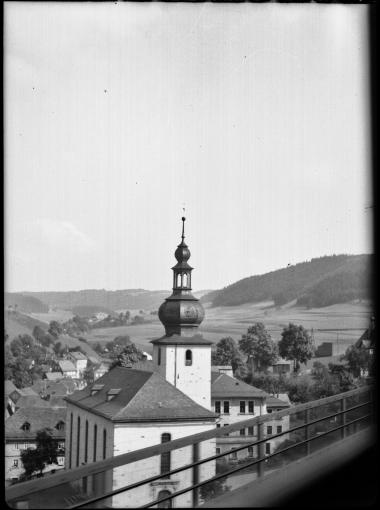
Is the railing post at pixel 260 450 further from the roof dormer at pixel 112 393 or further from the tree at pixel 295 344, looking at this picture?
the roof dormer at pixel 112 393

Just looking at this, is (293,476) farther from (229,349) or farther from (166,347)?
(166,347)

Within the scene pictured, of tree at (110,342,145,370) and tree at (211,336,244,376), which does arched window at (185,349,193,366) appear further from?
tree at (211,336,244,376)

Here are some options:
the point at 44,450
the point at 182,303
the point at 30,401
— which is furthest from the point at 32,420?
the point at 182,303

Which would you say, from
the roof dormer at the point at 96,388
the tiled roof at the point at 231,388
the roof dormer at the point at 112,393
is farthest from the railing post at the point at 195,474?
the roof dormer at the point at 96,388

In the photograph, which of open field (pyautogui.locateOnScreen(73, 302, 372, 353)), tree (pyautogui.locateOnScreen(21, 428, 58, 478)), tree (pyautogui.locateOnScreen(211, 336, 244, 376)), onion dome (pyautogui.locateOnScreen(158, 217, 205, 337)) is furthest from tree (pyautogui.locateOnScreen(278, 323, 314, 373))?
tree (pyautogui.locateOnScreen(21, 428, 58, 478))

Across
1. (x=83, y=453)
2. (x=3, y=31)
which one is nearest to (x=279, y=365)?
(x=83, y=453)

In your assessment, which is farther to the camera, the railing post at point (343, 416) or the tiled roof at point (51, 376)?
the tiled roof at point (51, 376)
